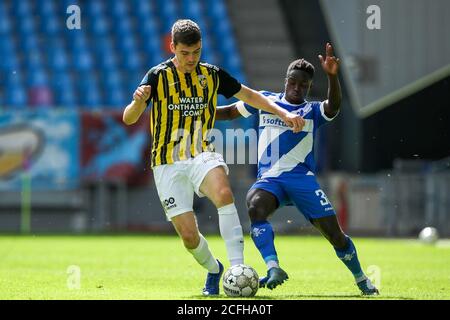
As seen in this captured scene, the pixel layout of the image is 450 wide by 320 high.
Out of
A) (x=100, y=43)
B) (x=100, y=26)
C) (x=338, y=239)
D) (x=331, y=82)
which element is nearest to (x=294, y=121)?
Result: (x=331, y=82)

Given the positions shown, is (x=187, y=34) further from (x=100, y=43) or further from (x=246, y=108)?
(x=100, y=43)

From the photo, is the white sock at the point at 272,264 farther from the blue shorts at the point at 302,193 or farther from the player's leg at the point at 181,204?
the blue shorts at the point at 302,193

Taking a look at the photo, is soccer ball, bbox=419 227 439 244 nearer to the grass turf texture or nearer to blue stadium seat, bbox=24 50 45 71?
the grass turf texture

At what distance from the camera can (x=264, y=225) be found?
296 inches

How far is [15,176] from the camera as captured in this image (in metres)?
19.8

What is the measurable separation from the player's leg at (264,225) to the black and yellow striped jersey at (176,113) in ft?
1.86

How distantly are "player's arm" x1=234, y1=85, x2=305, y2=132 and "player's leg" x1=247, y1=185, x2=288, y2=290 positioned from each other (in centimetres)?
58

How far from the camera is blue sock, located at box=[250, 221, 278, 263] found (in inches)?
291

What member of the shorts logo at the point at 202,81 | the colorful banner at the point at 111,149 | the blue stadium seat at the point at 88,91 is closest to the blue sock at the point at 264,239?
the shorts logo at the point at 202,81

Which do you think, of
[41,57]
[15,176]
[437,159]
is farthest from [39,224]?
[437,159]

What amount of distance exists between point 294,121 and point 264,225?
0.81 meters

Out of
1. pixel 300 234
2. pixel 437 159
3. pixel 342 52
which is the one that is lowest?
pixel 300 234

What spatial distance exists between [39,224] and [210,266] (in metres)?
13.4

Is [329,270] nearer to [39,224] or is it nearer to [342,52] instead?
[342,52]
